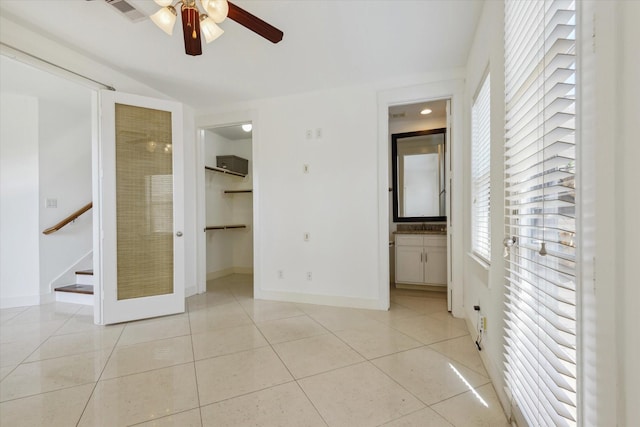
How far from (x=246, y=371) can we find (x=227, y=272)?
3431 millimetres

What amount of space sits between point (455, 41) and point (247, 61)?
6.27 feet

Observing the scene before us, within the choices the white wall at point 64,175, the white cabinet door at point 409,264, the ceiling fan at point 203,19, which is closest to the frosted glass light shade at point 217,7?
the ceiling fan at point 203,19

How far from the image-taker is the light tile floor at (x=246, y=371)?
148cm

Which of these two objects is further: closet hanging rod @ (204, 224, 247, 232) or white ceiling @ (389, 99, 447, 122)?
closet hanging rod @ (204, 224, 247, 232)

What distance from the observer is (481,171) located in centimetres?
229

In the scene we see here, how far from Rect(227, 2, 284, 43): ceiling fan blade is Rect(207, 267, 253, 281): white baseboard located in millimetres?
3934

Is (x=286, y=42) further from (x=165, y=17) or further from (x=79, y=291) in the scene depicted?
(x=79, y=291)

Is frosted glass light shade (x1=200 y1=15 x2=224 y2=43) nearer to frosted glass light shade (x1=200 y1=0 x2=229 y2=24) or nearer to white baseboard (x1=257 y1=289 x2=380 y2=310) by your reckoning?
frosted glass light shade (x1=200 y1=0 x2=229 y2=24)

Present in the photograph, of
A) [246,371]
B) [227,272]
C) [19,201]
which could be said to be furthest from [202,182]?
[246,371]

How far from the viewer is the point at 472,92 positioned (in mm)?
2467

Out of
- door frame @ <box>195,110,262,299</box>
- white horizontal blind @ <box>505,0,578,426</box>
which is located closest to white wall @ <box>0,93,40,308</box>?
door frame @ <box>195,110,262,299</box>

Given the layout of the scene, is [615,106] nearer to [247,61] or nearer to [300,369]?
[300,369]

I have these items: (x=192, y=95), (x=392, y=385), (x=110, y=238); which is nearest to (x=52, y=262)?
(x=110, y=238)

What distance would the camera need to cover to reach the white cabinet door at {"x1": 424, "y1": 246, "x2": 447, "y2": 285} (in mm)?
3652
